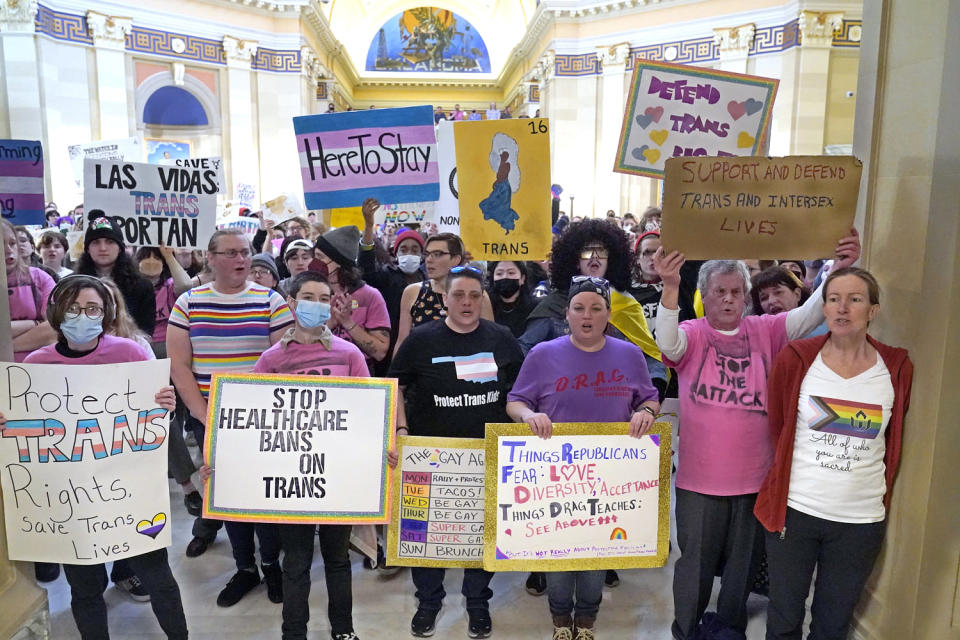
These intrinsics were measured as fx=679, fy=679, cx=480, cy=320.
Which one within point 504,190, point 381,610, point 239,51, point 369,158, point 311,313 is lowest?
point 381,610

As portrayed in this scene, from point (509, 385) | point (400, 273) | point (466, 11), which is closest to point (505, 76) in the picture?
point (466, 11)

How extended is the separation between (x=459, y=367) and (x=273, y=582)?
167 cm

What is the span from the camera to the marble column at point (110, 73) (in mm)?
15758

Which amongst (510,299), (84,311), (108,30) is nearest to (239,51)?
(108,30)

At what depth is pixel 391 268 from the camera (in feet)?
17.1

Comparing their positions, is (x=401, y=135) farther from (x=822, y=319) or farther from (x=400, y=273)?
(x=822, y=319)

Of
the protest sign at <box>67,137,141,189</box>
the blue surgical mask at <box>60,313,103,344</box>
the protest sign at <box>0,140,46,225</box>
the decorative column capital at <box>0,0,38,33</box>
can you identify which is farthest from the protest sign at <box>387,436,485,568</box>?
the decorative column capital at <box>0,0,38,33</box>

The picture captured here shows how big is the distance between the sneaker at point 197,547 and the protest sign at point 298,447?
1391mm

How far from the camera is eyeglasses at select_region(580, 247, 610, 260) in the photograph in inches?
153

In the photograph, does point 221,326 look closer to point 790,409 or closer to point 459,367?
point 459,367

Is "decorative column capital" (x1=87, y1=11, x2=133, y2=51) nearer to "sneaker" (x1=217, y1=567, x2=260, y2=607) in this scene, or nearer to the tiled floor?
the tiled floor

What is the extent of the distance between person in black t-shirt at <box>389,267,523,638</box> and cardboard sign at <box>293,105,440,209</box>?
161cm

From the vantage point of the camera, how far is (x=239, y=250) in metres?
3.56

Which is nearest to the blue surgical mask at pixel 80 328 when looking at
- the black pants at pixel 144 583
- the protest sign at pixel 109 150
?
the black pants at pixel 144 583
